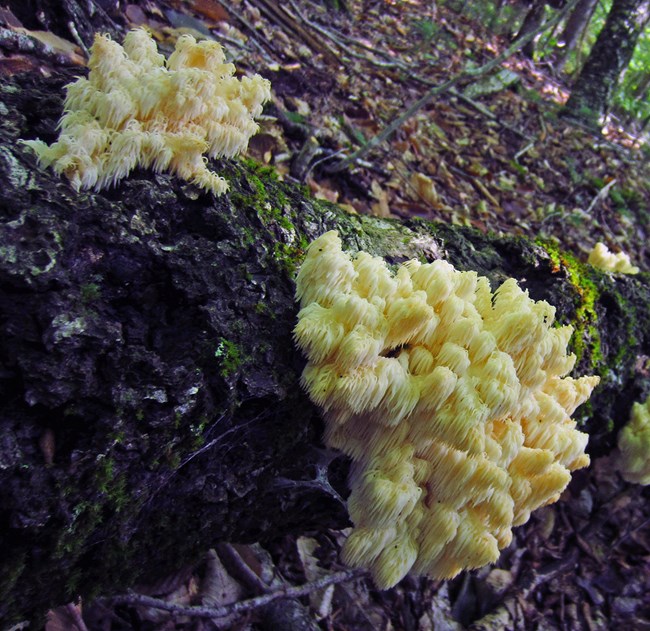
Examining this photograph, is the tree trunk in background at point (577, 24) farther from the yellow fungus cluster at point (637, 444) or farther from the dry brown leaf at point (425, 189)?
the yellow fungus cluster at point (637, 444)

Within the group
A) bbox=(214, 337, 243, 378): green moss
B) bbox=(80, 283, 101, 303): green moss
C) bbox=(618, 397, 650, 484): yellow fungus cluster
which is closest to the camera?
bbox=(80, 283, 101, 303): green moss

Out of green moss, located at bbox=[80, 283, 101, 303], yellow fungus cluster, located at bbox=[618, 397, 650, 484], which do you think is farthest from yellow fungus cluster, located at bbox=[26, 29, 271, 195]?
yellow fungus cluster, located at bbox=[618, 397, 650, 484]

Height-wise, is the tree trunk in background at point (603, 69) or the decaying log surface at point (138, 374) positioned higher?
the tree trunk in background at point (603, 69)

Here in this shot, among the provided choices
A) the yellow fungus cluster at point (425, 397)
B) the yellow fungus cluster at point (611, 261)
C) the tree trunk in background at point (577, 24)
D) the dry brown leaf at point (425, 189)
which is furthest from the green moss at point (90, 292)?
the tree trunk in background at point (577, 24)

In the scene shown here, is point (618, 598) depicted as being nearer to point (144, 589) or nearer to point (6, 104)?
point (144, 589)

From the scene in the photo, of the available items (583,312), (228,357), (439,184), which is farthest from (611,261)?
(228,357)

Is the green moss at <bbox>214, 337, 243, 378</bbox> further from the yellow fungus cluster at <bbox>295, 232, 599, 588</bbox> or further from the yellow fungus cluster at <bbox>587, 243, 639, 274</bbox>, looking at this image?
the yellow fungus cluster at <bbox>587, 243, 639, 274</bbox>

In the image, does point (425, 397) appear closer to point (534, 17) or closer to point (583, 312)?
point (583, 312)
